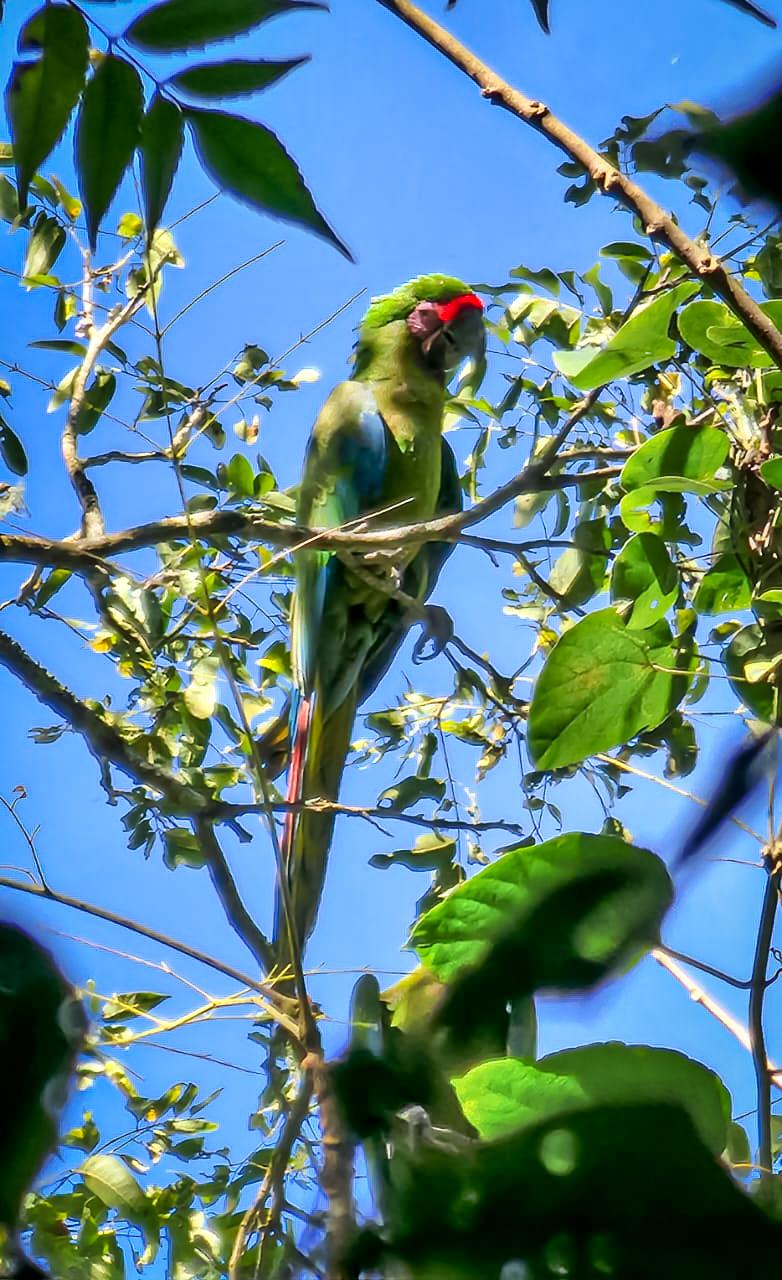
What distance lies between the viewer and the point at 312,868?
109 centimetres

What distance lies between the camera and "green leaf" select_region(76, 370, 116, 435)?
1099 millimetres

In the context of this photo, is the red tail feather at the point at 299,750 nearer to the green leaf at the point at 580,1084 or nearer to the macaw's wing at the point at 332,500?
the macaw's wing at the point at 332,500

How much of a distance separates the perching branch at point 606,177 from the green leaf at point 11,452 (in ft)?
1.96

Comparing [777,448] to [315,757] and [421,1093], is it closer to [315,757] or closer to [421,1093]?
[421,1093]

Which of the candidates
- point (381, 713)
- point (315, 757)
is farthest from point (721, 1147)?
point (315, 757)

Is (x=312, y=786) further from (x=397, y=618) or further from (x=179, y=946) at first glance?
(x=179, y=946)

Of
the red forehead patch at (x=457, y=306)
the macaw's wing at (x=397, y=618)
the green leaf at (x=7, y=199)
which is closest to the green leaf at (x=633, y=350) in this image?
the green leaf at (x=7, y=199)

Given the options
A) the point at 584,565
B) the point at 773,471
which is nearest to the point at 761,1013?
the point at 773,471

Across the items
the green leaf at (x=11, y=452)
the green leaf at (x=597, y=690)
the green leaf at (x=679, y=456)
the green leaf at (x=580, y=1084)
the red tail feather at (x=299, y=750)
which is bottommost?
the green leaf at (x=580, y=1084)

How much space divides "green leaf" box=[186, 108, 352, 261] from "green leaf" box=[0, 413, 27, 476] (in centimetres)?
69

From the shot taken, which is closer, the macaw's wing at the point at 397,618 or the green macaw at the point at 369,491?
the green macaw at the point at 369,491

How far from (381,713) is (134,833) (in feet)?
0.94

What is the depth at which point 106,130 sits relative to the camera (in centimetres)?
41

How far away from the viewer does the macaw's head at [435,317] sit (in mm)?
1807
